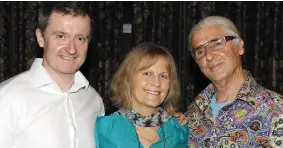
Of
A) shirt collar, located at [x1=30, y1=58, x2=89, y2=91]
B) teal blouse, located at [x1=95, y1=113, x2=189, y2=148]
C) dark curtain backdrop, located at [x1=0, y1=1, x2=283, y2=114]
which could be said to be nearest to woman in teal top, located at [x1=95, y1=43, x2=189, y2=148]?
teal blouse, located at [x1=95, y1=113, x2=189, y2=148]

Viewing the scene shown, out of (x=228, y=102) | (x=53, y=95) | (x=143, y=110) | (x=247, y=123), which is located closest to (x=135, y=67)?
(x=143, y=110)

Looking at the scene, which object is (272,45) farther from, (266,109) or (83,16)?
(83,16)

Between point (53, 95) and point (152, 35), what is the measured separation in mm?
3138

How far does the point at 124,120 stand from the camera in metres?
2.20

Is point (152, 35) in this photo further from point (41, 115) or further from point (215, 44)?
point (41, 115)

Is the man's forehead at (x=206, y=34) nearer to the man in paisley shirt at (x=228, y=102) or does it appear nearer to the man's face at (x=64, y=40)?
the man in paisley shirt at (x=228, y=102)

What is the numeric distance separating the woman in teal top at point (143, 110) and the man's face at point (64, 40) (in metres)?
0.35

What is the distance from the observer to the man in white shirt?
1907 millimetres

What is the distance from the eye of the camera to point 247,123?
2100 mm

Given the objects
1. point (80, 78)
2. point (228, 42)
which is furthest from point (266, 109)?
point (80, 78)

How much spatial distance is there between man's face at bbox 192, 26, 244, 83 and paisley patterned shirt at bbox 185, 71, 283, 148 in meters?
0.13

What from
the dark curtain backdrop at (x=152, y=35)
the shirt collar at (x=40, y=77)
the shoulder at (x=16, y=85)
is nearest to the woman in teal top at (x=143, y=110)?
the shirt collar at (x=40, y=77)

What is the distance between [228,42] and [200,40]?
171mm

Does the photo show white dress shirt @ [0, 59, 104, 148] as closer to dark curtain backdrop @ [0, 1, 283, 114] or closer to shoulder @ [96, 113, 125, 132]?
shoulder @ [96, 113, 125, 132]
